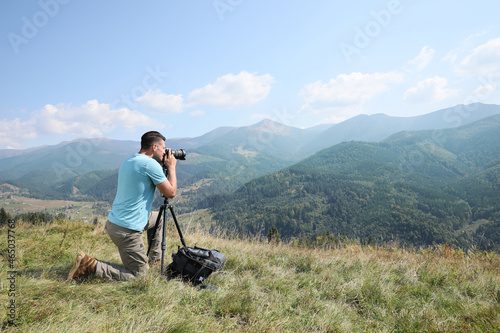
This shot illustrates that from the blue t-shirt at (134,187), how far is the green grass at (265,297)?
793 mm

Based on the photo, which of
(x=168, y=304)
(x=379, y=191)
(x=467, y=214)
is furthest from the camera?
(x=379, y=191)

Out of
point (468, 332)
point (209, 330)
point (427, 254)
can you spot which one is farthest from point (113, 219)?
point (427, 254)

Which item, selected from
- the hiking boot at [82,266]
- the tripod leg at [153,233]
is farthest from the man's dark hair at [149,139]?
the hiking boot at [82,266]

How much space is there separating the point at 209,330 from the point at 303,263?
2649 mm

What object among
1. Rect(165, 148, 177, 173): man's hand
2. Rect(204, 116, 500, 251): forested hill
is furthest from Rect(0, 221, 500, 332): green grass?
Rect(204, 116, 500, 251): forested hill

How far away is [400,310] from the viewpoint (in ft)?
9.82

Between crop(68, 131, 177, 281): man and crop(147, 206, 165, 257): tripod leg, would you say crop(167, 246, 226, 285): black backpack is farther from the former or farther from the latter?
crop(147, 206, 165, 257): tripod leg

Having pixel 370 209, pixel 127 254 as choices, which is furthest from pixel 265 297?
pixel 370 209

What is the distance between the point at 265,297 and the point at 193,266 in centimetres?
107

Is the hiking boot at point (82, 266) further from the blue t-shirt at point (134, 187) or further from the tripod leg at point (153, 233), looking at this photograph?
the tripod leg at point (153, 233)

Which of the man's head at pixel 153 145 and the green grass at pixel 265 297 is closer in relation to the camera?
the green grass at pixel 265 297

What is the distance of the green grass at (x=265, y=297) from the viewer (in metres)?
2.10

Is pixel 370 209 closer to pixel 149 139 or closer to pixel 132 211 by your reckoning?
pixel 149 139

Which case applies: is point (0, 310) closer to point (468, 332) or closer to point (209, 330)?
point (209, 330)
